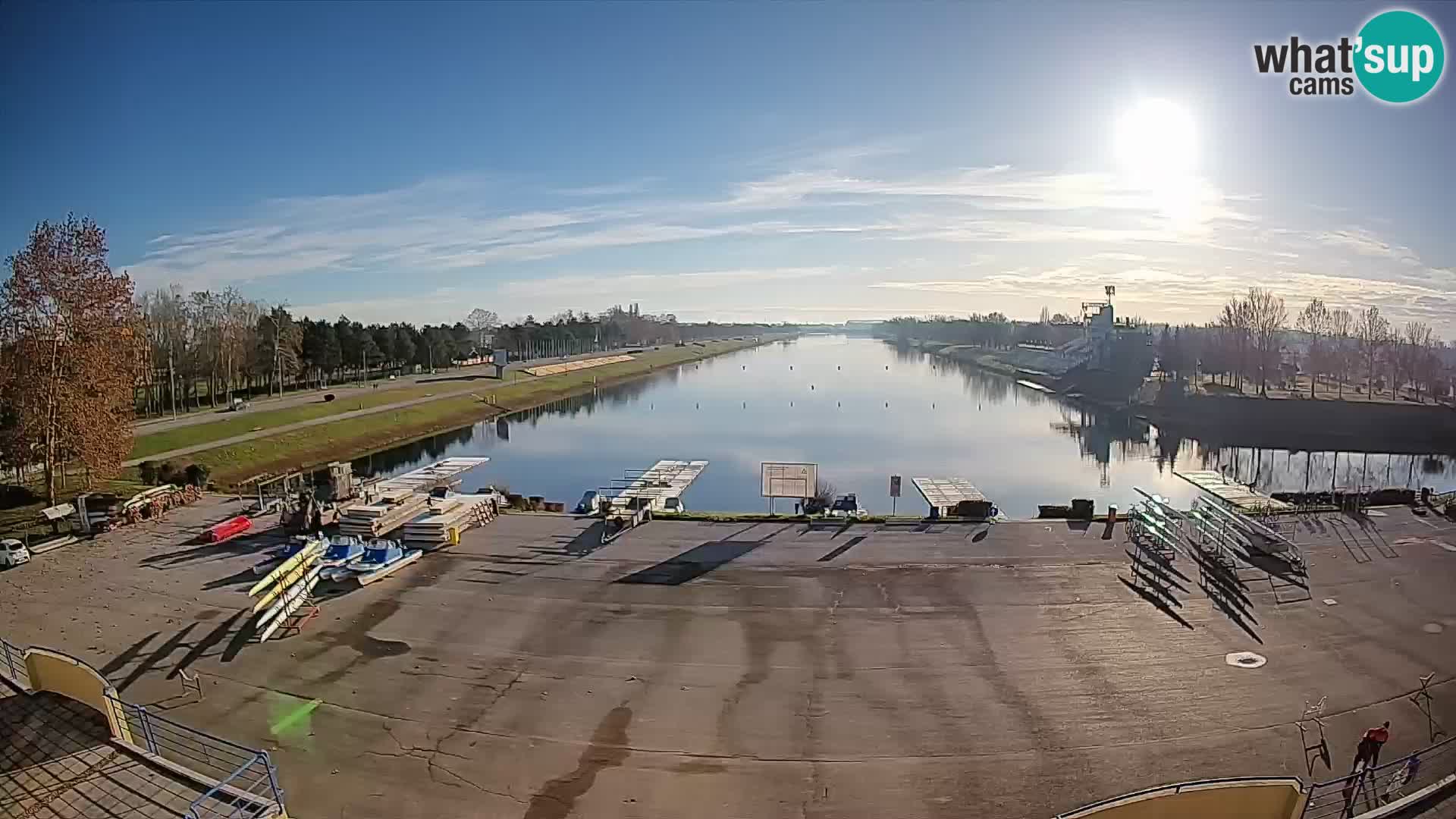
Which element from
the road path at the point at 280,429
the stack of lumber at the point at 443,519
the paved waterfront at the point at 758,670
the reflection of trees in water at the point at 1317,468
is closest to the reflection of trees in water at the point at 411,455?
the road path at the point at 280,429

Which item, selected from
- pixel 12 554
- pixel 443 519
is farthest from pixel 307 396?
pixel 443 519

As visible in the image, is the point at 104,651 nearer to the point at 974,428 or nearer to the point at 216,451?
the point at 216,451

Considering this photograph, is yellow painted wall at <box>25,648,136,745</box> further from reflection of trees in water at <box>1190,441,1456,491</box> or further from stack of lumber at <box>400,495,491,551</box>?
reflection of trees in water at <box>1190,441,1456,491</box>

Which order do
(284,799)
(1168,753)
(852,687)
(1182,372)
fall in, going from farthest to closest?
1. (1182,372)
2. (852,687)
3. (1168,753)
4. (284,799)

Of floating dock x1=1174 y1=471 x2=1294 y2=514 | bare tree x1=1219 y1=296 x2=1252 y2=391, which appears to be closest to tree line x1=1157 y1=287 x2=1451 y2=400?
bare tree x1=1219 y1=296 x2=1252 y2=391

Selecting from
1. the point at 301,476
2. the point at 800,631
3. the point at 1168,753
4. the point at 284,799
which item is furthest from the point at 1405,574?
the point at 301,476

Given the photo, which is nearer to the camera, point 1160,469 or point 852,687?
point 852,687
